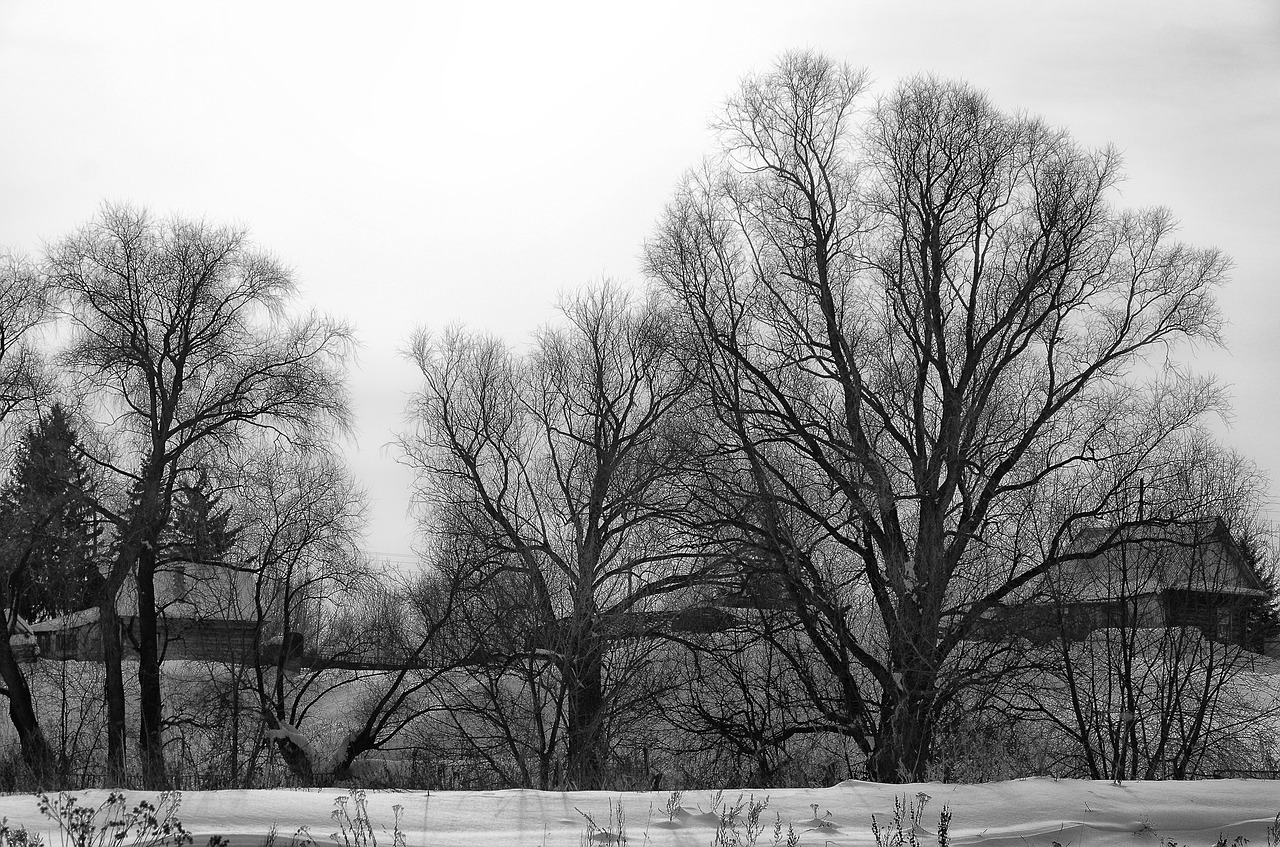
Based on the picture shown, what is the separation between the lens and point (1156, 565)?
21.2 m

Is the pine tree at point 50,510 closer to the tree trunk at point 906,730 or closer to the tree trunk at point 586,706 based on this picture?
the tree trunk at point 586,706

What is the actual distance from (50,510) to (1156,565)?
2164 cm

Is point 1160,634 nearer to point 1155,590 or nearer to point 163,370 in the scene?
point 1155,590

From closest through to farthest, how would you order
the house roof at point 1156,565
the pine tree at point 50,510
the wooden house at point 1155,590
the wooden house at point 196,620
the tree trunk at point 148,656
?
1. the wooden house at point 1155,590
2. the house roof at point 1156,565
3. the pine tree at point 50,510
4. the tree trunk at point 148,656
5. the wooden house at point 196,620

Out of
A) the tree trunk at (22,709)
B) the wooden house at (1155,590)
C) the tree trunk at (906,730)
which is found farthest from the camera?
the tree trunk at (22,709)

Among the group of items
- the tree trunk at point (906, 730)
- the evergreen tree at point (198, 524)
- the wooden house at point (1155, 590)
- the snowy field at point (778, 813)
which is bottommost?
the tree trunk at point (906, 730)

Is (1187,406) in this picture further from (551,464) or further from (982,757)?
(551,464)

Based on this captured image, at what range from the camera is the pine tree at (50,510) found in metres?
21.0

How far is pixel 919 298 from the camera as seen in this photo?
23906mm

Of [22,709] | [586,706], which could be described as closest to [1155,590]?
[586,706]

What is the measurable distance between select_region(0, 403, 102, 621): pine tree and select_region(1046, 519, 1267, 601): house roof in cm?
1889

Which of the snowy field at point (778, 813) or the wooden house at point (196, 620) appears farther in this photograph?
the wooden house at point (196, 620)

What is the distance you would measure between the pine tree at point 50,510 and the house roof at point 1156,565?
18.9 meters

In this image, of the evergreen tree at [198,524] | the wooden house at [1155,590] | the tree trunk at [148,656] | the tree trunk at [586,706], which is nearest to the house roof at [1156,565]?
the wooden house at [1155,590]
